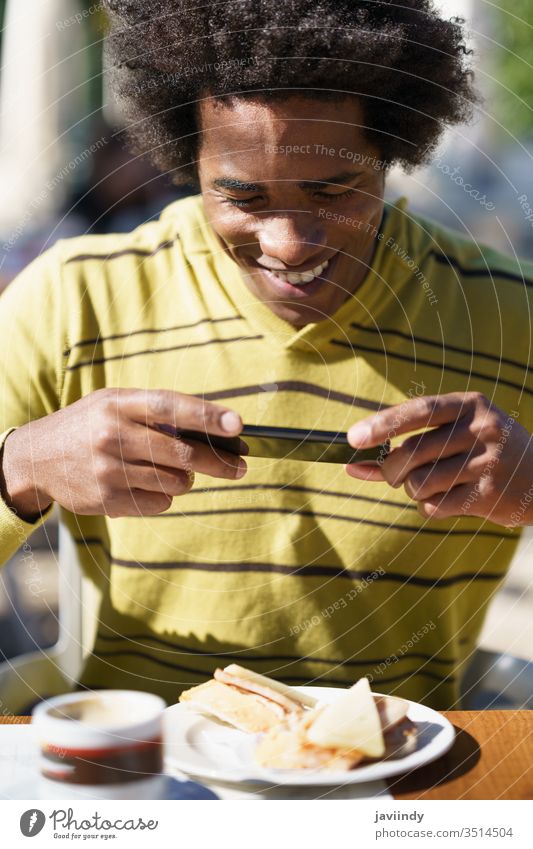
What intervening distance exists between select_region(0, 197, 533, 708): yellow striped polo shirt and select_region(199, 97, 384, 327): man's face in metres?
0.05

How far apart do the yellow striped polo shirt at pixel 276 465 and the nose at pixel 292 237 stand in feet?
0.30

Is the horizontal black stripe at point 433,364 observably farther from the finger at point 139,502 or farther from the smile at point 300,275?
the finger at point 139,502

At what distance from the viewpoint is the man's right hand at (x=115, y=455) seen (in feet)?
1.62

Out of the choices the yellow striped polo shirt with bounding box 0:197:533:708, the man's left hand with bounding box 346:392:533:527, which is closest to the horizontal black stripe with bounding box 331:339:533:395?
the yellow striped polo shirt with bounding box 0:197:533:708

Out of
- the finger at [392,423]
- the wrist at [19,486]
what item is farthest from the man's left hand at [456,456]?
the wrist at [19,486]

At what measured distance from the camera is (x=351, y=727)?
45 centimetres

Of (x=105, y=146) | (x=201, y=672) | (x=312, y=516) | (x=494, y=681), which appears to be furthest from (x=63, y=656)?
(x=105, y=146)

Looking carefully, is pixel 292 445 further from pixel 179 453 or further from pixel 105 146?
pixel 105 146

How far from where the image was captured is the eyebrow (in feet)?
1.72

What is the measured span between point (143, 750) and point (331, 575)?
23cm

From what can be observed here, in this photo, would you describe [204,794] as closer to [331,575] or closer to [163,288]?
[331,575]

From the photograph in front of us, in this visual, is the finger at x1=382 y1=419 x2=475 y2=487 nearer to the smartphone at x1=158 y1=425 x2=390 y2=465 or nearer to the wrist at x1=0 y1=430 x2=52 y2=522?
the smartphone at x1=158 y1=425 x2=390 y2=465

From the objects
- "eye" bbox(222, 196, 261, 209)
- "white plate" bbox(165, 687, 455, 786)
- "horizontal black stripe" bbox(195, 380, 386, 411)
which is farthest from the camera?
"horizontal black stripe" bbox(195, 380, 386, 411)

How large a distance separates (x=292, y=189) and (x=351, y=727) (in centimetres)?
31
